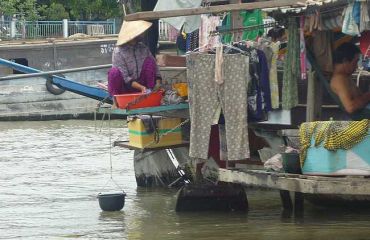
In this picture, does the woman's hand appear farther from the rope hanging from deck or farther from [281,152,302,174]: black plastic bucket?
the rope hanging from deck

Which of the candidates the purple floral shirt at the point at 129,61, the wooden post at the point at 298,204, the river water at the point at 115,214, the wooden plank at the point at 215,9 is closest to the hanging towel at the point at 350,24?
the wooden plank at the point at 215,9

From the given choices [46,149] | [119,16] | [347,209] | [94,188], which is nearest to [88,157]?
[46,149]

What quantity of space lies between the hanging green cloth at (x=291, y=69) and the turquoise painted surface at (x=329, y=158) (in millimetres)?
934

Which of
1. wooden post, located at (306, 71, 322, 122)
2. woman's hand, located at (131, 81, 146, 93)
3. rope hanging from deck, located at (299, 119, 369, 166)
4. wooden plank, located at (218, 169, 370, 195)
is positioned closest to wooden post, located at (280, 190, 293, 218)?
wooden post, located at (306, 71, 322, 122)

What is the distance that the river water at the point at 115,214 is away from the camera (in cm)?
954

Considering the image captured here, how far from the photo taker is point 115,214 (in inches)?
428

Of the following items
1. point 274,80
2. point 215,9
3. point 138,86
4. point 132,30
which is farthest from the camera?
point 132,30

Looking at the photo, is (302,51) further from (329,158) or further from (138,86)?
(138,86)

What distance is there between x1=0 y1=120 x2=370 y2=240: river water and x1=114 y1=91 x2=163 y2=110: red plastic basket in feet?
3.92

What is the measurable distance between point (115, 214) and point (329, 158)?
3.02 meters

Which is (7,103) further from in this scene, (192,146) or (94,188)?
(192,146)

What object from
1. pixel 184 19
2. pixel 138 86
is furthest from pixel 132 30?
pixel 184 19

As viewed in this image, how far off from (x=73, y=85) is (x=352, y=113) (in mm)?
6836

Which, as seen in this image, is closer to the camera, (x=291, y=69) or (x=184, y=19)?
(x=291, y=69)
